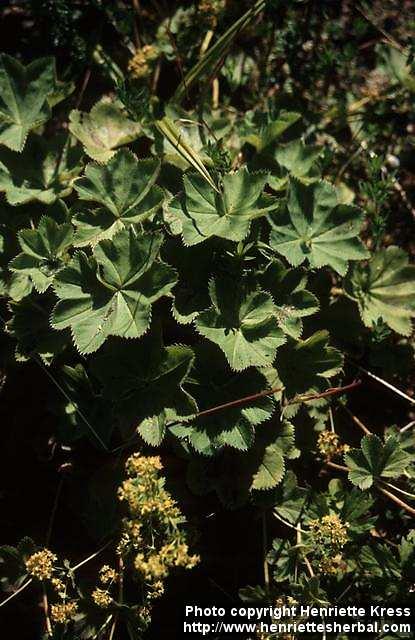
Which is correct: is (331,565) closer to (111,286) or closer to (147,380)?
(147,380)

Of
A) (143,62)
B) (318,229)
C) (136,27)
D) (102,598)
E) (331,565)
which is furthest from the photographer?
(136,27)

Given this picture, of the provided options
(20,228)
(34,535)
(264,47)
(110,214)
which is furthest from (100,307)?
(264,47)

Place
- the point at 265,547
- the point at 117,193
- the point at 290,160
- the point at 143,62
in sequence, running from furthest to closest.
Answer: the point at 143,62 → the point at 290,160 → the point at 265,547 → the point at 117,193

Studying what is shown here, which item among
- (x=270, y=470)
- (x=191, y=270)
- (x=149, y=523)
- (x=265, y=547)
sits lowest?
(x=265, y=547)

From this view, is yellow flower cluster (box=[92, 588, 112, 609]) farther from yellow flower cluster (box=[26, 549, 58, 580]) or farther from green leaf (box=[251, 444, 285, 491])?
green leaf (box=[251, 444, 285, 491])

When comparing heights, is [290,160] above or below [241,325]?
above

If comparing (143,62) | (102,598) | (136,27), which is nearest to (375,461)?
(102,598)

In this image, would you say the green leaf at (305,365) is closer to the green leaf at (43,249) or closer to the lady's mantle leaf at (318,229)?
the lady's mantle leaf at (318,229)

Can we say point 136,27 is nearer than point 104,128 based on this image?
No
